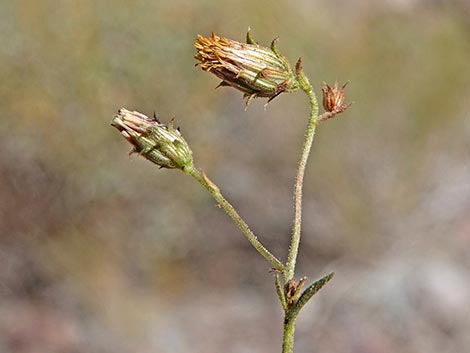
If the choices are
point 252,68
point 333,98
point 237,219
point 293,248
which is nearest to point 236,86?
point 252,68

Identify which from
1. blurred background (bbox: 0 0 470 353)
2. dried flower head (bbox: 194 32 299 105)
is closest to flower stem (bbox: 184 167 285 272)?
dried flower head (bbox: 194 32 299 105)

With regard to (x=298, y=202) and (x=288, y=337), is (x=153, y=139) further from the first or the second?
(x=288, y=337)

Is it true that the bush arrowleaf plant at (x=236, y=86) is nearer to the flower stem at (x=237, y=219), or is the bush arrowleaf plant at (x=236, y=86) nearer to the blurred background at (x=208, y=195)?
the flower stem at (x=237, y=219)

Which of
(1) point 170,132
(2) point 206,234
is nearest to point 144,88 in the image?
(2) point 206,234

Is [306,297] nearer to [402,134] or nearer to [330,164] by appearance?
[330,164]

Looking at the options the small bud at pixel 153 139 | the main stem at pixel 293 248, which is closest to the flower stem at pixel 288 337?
the main stem at pixel 293 248

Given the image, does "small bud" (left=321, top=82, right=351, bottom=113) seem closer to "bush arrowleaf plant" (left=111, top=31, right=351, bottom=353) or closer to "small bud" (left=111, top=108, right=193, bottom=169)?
"bush arrowleaf plant" (left=111, top=31, right=351, bottom=353)
